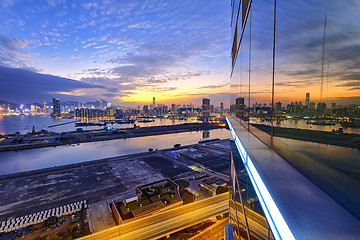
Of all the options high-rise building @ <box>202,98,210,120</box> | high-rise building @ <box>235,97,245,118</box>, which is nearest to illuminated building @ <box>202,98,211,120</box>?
high-rise building @ <box>202,98,210,120</box>

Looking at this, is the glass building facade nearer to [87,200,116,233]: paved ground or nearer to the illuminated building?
[87,200,116,233]: paved ground

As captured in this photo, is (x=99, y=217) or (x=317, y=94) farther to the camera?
(x=99, y=217)

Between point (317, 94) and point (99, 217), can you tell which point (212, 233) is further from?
point (317, 94)

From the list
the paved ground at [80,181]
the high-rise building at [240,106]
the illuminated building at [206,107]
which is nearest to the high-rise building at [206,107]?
the illuminated building at [206,107]


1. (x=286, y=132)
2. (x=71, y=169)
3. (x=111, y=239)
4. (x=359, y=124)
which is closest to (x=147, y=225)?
(x=111, y=239)

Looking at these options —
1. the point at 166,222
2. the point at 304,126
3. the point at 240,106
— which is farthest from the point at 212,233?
the point at 304,126

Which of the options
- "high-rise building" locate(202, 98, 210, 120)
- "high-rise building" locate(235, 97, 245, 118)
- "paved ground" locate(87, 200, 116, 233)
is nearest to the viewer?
"high-rise building" locate(235, 97, 245, 118)

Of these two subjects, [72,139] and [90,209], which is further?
[72,139]

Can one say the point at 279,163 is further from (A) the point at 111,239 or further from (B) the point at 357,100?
(A) the point at 111,239
